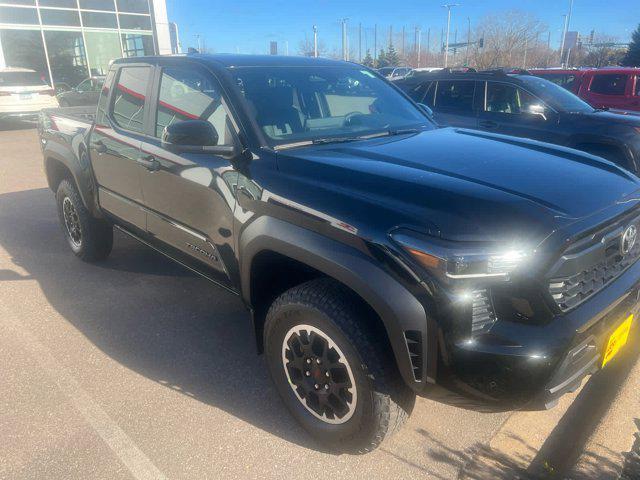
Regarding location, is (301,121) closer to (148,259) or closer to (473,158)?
(473,158)

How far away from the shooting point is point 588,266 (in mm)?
1968

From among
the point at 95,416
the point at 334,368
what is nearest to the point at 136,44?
the point at 95,416

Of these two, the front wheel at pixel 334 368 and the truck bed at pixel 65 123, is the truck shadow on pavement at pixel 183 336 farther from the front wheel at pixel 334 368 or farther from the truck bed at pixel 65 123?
the truck bed at pixel 65 123

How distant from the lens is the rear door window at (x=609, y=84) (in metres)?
9.40

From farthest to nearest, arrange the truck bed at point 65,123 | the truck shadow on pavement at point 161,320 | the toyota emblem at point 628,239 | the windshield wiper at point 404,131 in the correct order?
the truck bed at point 65,123 → the windshield wiper at point 404,131 → the truck shadow on pavement at point 161,320 → the toyota emblem at point 628,239

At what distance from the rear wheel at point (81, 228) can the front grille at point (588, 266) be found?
3.72 metres

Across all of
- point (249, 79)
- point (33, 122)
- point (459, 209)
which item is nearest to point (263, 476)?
point (459, 209)

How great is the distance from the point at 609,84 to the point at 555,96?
12.9 ft

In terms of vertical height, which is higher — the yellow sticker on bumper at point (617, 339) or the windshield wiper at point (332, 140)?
the windshield wiper at point (332, 140)

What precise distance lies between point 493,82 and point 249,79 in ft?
16.5

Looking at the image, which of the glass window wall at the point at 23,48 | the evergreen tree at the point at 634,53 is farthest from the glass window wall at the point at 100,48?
the evergreen tree at the point at 634,53

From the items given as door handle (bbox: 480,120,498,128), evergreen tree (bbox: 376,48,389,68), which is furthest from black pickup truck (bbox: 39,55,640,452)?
evergreen tree (bbox: 376,48,389,68)

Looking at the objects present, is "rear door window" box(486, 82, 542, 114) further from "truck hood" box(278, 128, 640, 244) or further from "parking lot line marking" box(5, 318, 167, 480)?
"parking lot line marking" box(5, 318, 167, 480)

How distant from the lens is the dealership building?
19625mm
